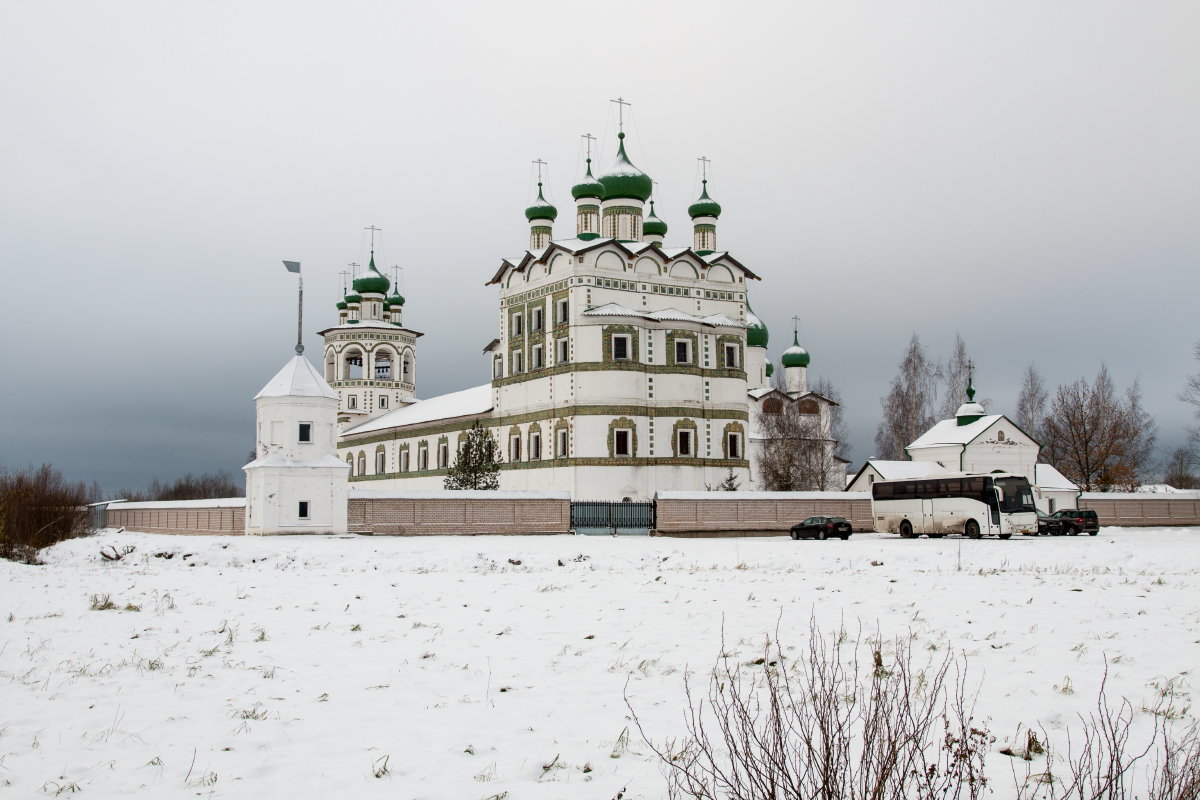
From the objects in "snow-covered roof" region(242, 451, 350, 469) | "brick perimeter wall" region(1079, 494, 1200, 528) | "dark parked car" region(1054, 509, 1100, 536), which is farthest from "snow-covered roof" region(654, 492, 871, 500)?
"brick perimeter wall" region(1079, 494, 1200, 528)

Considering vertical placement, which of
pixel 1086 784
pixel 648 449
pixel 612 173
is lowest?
pixel 1086 784

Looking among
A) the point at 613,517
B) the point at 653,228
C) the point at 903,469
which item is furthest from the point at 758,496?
the point at 653,228

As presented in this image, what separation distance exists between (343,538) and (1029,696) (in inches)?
980

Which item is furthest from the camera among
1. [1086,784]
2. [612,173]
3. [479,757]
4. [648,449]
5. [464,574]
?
[612,173]

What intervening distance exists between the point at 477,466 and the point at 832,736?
119ft

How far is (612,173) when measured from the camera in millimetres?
44156

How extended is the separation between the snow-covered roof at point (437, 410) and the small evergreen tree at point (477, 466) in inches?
197

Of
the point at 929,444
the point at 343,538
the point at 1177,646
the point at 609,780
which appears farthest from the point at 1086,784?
the point at 929,444

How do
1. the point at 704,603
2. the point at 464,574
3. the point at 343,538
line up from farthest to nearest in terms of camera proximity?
the point at 343,538 → the point at 464,574 → the point at 704,603

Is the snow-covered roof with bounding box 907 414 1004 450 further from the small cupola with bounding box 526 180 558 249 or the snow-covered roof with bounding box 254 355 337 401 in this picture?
the snow-covered roof with bounding box 254 355 337 401

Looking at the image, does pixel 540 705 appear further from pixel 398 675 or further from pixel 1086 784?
pixel 1086 784

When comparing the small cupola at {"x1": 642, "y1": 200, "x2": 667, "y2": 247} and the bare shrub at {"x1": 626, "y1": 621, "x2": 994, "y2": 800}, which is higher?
the small cupola at {"x1": 642, "y1": 200, "x2": 667, "y2": 247}

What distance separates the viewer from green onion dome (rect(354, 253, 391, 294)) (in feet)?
219

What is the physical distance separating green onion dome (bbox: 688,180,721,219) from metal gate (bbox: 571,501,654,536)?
16287 mm
